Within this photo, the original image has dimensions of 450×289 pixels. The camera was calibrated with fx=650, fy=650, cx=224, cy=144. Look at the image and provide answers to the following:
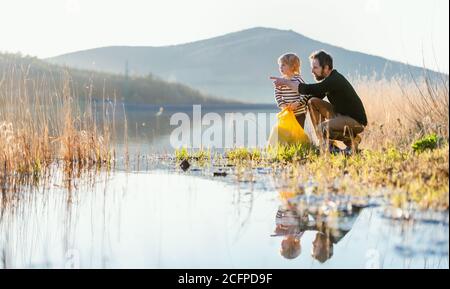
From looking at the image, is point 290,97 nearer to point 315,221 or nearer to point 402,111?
point 402,111

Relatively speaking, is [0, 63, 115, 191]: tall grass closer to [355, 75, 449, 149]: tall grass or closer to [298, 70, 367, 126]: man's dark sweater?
[298, 70, 367, 126]: man's dark sweater

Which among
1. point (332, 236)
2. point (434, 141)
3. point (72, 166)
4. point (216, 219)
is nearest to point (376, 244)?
point (332, 236)

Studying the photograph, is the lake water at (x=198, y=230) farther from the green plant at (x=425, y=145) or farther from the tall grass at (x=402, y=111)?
the tall grass at (x=402, y=111)

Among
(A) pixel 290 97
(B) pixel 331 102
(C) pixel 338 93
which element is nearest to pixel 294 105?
(A) pixel 290 97

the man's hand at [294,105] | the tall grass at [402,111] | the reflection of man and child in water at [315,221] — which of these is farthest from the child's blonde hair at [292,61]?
the reflection of man and child in water at [315,221]

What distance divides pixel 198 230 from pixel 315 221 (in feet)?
2.55

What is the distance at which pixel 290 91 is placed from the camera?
7.21 metres

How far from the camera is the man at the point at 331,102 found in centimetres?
683

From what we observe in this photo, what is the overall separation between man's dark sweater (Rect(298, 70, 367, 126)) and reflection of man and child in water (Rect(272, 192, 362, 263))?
1931mm

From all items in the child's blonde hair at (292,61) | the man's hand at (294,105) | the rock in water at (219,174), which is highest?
the child's blonde hair at (292,61)

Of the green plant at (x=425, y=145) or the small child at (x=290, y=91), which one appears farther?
the small child at (x=290, y=91)

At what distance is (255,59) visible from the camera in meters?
45.8
